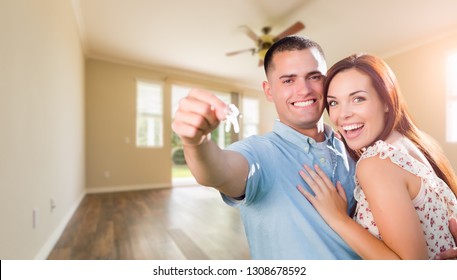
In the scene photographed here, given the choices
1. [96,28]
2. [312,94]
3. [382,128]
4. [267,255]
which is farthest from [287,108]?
[96,28]

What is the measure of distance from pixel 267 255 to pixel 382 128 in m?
0.31

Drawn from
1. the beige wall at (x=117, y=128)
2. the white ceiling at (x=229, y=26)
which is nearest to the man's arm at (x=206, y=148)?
the white ceiling at (x=229, y=26)

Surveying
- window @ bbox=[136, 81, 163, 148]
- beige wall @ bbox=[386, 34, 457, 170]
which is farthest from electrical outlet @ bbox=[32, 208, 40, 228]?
window @ bbox=[136, 81, 163, 148]

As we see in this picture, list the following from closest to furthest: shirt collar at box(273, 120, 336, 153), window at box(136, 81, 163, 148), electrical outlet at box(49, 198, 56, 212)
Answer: shirt collar at box(273, 120, 336, 153), electrical outlet at box(49, 198, 56, 212), window at box(136, 81, 163, 148)

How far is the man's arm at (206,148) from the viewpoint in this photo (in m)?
0.33

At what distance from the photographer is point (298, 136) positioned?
21.4 inches

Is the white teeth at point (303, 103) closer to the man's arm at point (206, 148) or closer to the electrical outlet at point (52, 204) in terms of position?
the man's arm at point (206, 148)

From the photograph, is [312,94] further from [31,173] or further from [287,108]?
[31,173]

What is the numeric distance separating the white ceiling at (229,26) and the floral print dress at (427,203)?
0.22m

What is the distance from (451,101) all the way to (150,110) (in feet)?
13.6

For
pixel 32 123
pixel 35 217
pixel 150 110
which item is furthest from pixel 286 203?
pixel 150 110

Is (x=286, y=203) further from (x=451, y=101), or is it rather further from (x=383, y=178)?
(x=451, y=101)

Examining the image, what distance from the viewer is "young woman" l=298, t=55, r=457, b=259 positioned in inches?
16.1

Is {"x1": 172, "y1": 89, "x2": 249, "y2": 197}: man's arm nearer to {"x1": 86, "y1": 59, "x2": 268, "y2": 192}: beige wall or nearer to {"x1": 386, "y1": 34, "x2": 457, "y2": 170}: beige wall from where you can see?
{"x1": 386, "y1": 34, "x2": 457, "y2": 170}: beige wall
